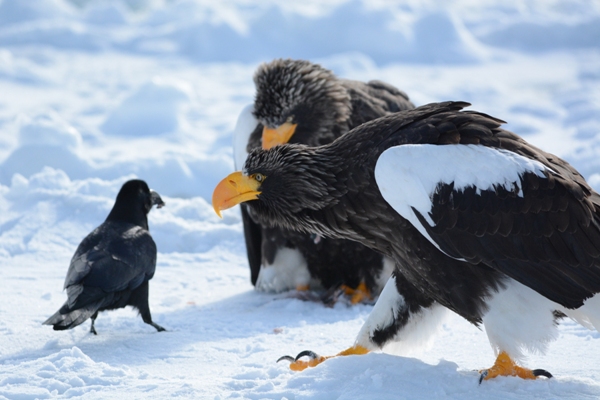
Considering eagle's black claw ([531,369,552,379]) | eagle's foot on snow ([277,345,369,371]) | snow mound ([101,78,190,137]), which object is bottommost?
eagle's black claw ([531,369,552,379])

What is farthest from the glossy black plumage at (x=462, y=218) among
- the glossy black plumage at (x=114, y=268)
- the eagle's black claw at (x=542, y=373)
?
the glossy black plumage at (x=114, y=268)

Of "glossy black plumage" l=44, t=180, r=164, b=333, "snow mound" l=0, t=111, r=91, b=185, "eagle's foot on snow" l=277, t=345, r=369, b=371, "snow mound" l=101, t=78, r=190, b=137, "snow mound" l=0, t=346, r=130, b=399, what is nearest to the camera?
"snow mound" l=0, t=346, r=130, b=399

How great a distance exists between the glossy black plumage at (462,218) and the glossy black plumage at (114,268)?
40.4 inches

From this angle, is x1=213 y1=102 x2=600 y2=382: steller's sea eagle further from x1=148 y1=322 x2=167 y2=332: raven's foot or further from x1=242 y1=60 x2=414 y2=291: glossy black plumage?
x1=242 y1=60 x2=414 y2=291: glossy black plumage

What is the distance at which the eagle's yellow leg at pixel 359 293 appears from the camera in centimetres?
510

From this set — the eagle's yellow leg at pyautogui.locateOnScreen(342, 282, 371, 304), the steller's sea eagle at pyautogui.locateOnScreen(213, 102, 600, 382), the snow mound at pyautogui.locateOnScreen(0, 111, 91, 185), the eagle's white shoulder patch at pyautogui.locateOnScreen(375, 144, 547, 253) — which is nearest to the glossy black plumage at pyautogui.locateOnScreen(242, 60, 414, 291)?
the eagle's yellow leg at pyautogui.locateOnScreen(342, 282, 371, 304)

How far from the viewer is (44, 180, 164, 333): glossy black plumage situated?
3.69 m

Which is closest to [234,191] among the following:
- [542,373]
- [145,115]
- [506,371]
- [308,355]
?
[308,355]

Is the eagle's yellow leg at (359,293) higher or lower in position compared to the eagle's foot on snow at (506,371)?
higher

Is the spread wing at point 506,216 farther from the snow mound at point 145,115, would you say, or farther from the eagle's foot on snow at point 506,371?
the snow mound at point 145,115

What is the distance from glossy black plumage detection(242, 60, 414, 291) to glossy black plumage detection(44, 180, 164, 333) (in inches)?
42.0

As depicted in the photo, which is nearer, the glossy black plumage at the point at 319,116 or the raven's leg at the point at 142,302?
the raven's leg at the point at 142,302

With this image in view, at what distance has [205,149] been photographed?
9102 mm

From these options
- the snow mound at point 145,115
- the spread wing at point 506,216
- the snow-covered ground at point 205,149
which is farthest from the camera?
the snow mound at point 145,115
